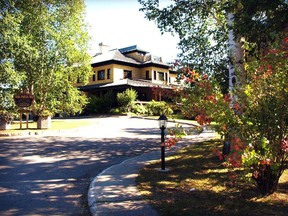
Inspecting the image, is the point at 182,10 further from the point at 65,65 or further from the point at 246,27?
the point at 65,65

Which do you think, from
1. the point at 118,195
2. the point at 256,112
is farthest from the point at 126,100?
the point at 256,112

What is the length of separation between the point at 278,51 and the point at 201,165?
4.28m

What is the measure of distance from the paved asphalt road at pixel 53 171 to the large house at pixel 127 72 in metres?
26.0

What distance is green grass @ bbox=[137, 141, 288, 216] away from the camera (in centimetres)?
427

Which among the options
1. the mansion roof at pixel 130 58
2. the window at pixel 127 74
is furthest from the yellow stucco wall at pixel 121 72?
the mansion roof at pixel 130 58

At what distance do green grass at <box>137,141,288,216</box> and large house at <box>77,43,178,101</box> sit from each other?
3020 centimetres

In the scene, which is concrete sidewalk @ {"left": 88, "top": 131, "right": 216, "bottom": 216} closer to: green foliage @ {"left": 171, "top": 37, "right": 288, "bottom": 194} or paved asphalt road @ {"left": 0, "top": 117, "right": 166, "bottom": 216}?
paved asphalt road @ {"left": 0, "top": 117, "right": 166, "bottom": 216}

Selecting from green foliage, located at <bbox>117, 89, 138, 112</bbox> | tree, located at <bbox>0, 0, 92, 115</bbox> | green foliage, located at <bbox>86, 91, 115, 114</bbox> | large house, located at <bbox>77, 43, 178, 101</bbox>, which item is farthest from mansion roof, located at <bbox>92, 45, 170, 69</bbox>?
tree, located at <bbox>0, 0, 92, 115</bbox>

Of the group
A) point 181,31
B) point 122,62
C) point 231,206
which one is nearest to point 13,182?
point 231,206

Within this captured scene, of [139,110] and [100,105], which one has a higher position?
[100,105]

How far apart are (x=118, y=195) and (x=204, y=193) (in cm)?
164

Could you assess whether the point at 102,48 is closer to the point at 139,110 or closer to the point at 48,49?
the point at 139,110

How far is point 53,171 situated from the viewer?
7305 millimetres

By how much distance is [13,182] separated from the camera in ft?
20.6
